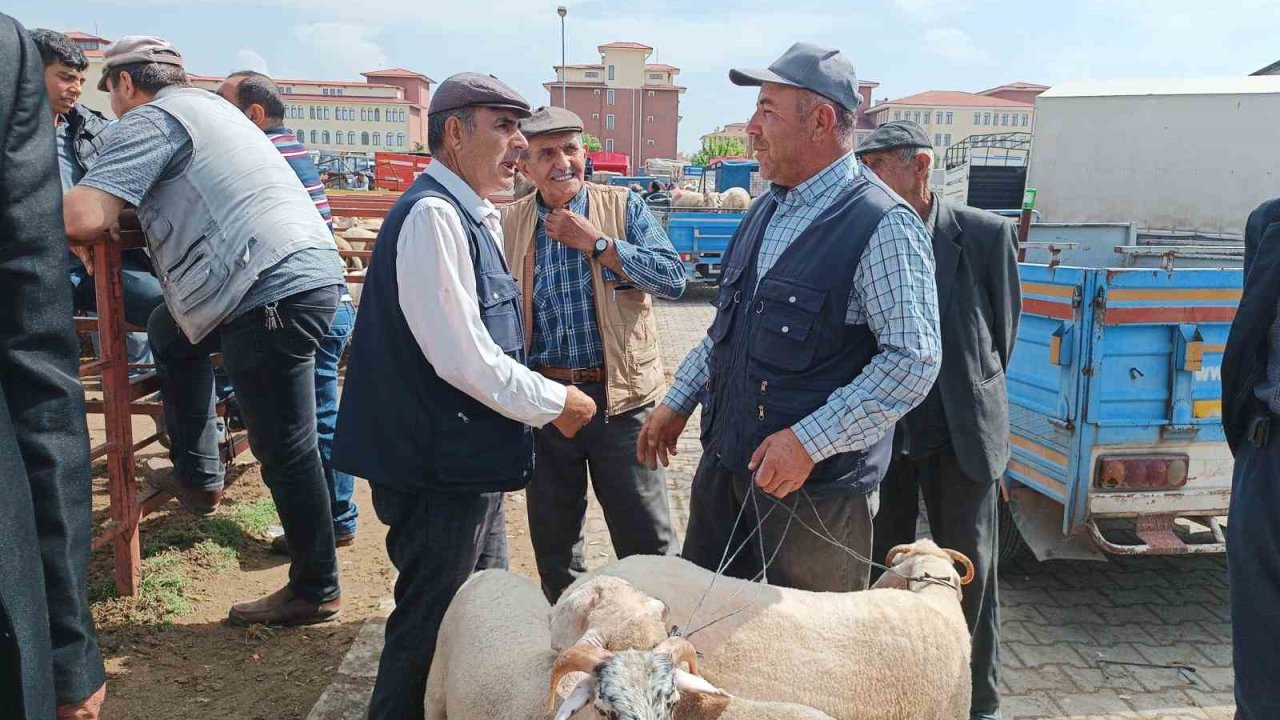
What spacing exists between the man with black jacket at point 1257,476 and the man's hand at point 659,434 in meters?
1.72

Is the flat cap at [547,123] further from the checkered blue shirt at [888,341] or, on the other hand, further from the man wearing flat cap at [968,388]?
the checkered blue shirt at [888,341]

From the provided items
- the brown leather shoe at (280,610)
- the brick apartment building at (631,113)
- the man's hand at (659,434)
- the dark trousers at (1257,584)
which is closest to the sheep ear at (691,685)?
the man's hand at (659,434)

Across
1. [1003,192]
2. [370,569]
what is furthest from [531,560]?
[1003,192]

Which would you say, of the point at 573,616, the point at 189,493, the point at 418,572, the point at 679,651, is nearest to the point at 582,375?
the point at 418,572

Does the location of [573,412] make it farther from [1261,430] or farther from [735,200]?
[735,200]

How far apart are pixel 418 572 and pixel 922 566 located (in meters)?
1.62

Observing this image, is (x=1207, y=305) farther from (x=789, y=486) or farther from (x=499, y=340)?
(x=499, y=340)

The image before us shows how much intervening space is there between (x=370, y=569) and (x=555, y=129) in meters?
2.43

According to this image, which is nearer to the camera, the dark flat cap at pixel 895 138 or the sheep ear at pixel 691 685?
the sheep ear at pixel 691 685

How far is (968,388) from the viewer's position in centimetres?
338

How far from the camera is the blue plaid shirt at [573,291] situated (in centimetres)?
373

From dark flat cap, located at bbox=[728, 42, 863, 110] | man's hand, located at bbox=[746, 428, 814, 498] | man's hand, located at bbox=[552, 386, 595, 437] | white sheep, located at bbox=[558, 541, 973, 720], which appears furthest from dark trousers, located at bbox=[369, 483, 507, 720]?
dark flat cap, located at bbox=[728, 42, 863, 110]

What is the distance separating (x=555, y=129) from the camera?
3.81 meters

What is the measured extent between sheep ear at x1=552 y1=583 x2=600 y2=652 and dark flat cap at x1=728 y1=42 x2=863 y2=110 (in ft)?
5.34
